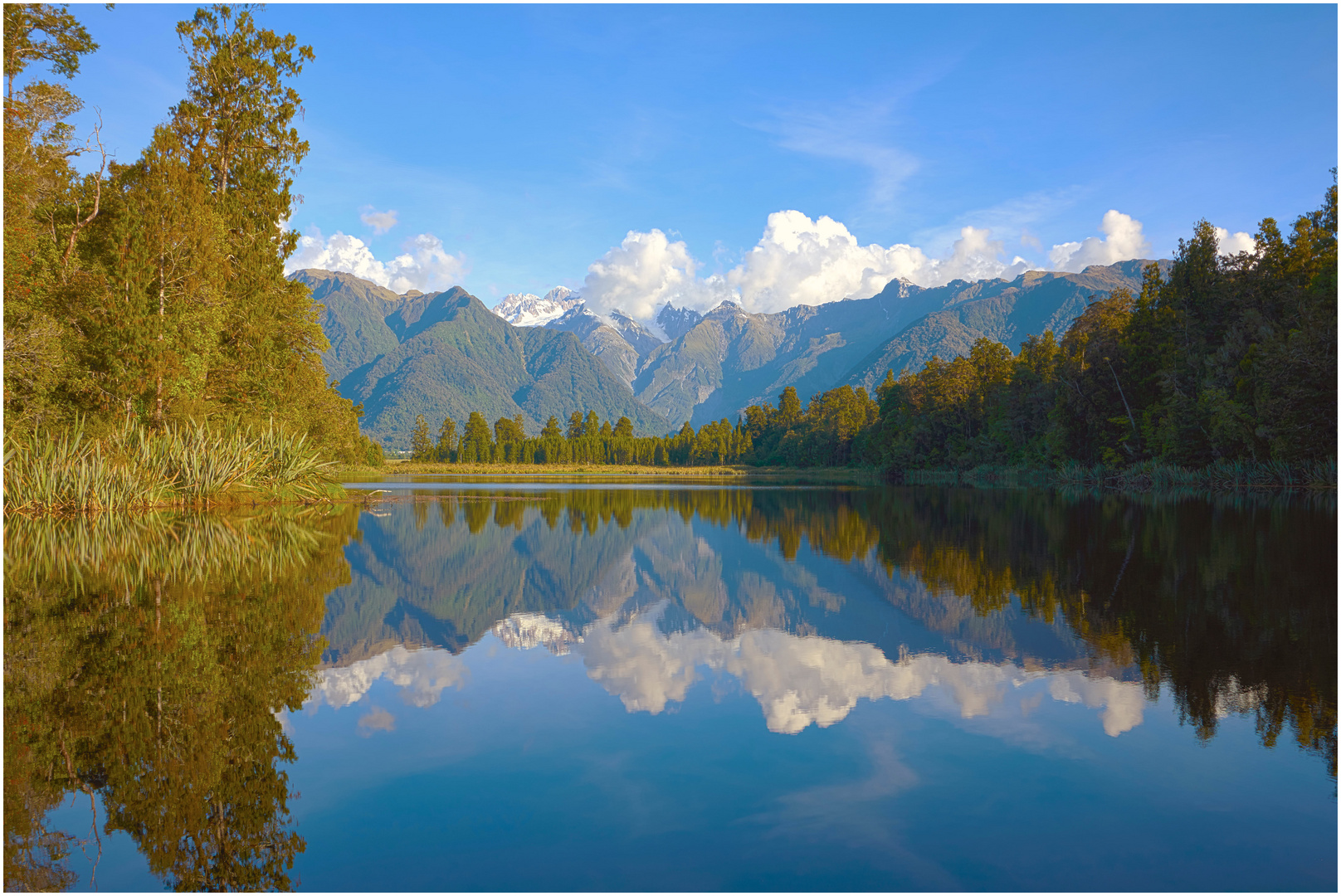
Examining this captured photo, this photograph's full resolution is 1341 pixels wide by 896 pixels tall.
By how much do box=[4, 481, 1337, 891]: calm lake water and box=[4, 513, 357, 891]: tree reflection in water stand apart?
1.1 inches

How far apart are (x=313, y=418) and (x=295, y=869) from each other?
32144 millimetres

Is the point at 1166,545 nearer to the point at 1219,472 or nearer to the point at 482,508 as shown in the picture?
the point at 482,508

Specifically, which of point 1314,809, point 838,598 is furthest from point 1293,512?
point 1314,809

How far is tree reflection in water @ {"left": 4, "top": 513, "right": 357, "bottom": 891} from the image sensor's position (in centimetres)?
383

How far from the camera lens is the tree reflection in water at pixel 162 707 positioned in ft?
12.6

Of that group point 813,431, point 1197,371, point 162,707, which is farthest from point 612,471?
point 162,707

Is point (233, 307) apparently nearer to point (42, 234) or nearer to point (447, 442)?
point (42, 234)

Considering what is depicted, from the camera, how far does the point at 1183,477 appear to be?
45469mm

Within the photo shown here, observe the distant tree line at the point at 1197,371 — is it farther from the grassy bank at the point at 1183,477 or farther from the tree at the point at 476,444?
the tree at the point at 476,444

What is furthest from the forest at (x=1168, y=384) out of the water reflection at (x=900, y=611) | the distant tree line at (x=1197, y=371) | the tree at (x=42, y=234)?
the tree at (x=42, y=234)

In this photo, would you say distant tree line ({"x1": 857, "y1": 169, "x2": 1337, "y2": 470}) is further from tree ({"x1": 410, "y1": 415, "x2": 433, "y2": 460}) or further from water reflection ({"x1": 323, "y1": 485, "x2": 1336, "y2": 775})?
tree ({"x1": 410, "y1": 415, "x2": 433, "y2": 460})

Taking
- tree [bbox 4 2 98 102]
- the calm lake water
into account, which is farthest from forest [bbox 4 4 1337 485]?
the calm lake water

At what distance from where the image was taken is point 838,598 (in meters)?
11.1

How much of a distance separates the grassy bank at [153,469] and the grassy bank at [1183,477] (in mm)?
44476
